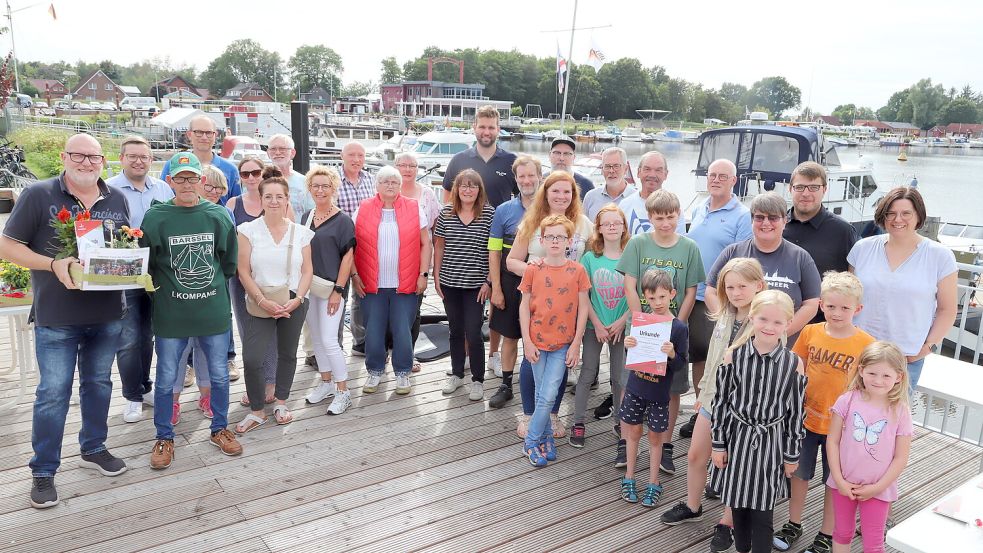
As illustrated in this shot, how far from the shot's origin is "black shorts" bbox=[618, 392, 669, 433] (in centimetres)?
308

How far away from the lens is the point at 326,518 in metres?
2.92

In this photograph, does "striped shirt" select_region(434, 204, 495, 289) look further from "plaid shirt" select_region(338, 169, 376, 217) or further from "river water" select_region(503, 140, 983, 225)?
"river water" select_region(503, 140, 983, 225)

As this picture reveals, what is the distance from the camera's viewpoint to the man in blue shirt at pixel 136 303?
3.51 meters

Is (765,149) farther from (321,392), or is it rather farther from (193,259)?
(193,259)

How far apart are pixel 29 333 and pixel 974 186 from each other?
46.9m

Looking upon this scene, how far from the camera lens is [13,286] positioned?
3.72 m

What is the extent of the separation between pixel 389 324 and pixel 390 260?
0.57 m

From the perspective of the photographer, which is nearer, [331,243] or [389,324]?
[331,243]

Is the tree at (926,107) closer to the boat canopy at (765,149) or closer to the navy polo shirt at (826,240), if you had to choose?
the boat canopy at (765,149)

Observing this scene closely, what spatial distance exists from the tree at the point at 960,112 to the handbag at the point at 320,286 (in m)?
128

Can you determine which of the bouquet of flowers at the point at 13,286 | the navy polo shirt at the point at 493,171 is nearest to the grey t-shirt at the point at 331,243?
the navy polo shirt at the point at 493,171

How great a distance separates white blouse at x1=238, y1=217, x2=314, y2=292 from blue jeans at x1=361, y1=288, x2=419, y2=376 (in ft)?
2.17

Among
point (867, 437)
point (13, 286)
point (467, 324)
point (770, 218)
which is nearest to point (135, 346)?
point (13, 286)

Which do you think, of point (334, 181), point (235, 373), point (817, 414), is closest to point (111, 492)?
point (235, 373)
